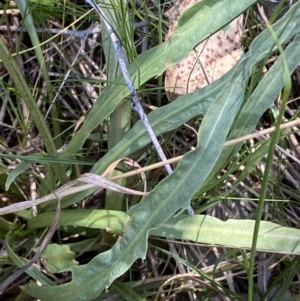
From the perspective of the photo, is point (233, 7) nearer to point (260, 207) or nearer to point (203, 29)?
point (203, 29)

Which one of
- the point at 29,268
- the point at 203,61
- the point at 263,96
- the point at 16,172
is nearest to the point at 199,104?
the point at 263,96

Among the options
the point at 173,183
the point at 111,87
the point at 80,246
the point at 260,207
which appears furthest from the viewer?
the point at 80,246

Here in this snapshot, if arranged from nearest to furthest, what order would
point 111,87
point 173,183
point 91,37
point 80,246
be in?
1. point 173,183
2. point 111,87
3. point 80,246
4. point 91,37

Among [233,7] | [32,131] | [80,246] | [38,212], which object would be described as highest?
[233,7]

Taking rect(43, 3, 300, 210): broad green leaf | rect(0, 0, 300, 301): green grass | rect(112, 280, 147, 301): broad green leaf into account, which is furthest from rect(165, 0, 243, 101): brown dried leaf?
rect(112, 280, 147, 301): broad green leaf

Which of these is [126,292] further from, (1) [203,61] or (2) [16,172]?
(1) [203,61]

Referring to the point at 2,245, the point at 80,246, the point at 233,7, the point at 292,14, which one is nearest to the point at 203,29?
the point at 233,7

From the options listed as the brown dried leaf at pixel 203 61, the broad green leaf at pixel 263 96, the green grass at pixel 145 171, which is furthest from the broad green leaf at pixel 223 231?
the brown dried leaf at pixel 203 61
